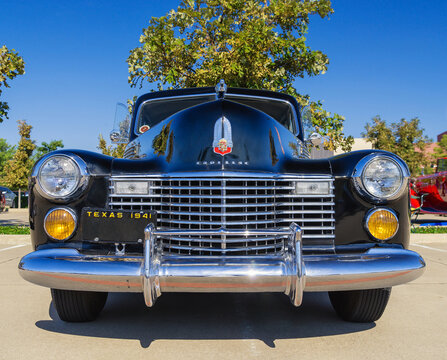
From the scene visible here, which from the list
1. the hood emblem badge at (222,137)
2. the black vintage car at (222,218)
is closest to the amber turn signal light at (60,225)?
the black vintage car at (222,218)

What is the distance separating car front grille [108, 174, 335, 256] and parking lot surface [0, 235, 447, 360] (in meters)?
0.53

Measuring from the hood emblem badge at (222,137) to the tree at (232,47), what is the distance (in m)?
4.71

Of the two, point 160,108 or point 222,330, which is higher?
point 160,108

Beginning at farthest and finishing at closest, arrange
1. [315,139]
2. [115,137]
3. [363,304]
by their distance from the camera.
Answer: [115,137] → [315,139] → [363,304]

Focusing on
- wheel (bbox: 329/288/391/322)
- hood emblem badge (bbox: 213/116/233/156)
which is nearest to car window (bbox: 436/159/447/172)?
wheel (bbox: 329/288/391/322)

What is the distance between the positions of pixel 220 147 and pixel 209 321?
1.19 meters

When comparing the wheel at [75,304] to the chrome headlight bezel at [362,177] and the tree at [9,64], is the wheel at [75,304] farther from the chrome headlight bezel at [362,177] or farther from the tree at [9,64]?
the tree at [9,64]

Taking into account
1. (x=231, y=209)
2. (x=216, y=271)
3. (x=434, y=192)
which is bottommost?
(x=216, y=271)

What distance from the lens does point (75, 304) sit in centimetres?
280

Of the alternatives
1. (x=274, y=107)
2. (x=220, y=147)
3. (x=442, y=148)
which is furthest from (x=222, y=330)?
(x=442, y=148)

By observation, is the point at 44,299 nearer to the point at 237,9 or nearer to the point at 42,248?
the point at 42,248

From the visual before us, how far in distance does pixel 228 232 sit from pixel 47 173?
1.16 m

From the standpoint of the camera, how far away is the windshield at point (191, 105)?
4297 millimetres

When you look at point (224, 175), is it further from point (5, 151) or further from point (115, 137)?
point (5, 151)
